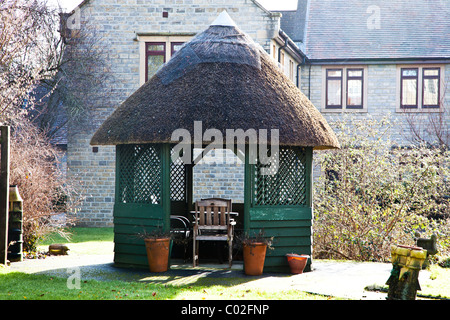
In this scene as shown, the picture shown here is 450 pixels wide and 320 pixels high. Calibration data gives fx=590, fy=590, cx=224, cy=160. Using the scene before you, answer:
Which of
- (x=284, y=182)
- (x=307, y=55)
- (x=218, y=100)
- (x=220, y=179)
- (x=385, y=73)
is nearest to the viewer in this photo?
(x=218, y=100)

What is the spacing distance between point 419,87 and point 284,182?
45.4ft

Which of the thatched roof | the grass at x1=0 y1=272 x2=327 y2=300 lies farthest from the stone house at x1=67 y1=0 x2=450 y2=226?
the grass at x1=0 y1=272 x2=327 y2=300

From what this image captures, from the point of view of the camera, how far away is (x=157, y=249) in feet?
31.1

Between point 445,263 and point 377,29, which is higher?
point 377,29

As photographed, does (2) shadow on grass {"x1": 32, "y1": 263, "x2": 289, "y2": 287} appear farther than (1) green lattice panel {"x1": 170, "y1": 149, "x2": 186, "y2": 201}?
No

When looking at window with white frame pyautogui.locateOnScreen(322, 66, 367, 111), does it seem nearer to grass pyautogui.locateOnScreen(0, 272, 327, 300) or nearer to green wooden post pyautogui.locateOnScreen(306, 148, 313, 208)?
green wooden post pyautogui.locateOnScreen(306, 148, 313, 208)

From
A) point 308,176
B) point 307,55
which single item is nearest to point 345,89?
point 307,55

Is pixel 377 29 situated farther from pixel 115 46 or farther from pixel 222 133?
pixel 222 133

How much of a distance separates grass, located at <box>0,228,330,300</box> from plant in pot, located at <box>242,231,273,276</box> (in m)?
0.48

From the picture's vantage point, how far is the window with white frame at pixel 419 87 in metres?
22.0

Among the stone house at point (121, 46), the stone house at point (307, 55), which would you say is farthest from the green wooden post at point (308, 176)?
the stone house at point (121, 46)

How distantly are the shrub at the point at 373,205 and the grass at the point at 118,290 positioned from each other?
13.6 ft

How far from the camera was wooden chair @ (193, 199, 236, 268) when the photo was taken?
9773 mm
